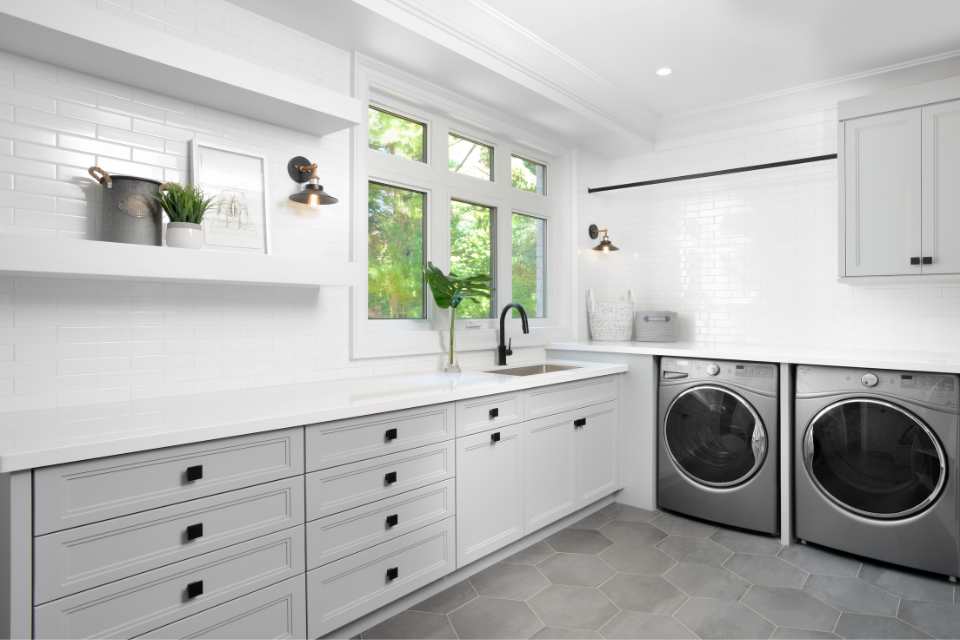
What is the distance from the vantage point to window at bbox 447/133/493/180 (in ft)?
11.3

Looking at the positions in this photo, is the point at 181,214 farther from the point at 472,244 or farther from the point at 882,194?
the point at 882,194

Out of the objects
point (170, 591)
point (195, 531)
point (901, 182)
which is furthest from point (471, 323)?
point (901, 182)

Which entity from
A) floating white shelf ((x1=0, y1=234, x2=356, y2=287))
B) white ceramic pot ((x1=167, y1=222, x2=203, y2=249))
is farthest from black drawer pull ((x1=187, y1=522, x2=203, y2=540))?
white ceramic pot ((x1=167, y1=222, x2=203, y2=249))

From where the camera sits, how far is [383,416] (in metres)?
2.12

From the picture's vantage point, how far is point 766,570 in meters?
2.69

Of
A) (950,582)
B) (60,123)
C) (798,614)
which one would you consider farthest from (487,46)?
(950,582)

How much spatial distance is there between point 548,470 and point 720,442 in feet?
3.38

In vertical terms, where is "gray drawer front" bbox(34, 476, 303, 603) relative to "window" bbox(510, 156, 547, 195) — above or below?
below

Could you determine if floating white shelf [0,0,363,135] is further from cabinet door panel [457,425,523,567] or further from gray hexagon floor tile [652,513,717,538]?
gray hexagon floor tile [652,513,717,538]

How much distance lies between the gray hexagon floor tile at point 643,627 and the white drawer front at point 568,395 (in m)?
0.99

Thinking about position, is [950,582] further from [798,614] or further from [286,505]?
[286,505]

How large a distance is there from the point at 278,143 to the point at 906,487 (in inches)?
130

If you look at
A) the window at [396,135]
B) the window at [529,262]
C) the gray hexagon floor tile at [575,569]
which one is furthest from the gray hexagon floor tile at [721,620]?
the window at [396,135]

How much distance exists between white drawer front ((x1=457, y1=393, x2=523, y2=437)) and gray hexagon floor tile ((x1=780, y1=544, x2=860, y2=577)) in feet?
5.08
